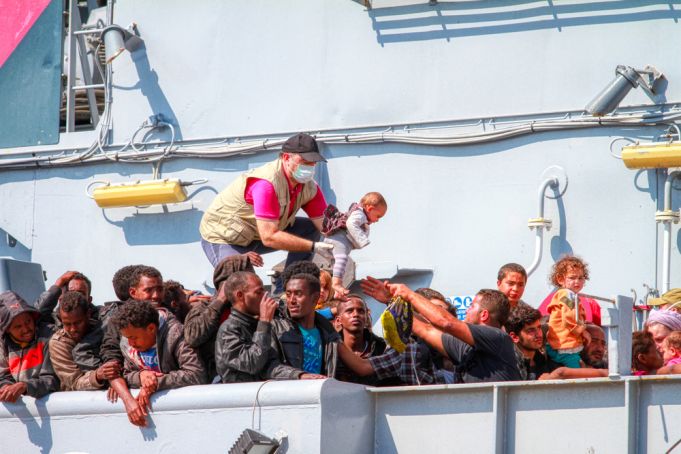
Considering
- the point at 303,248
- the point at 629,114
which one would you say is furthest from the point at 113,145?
the point at 629,114

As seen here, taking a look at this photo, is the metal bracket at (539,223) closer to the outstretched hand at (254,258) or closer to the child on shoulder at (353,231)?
the child on shoulder at (353,231)

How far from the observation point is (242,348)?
23.7ft

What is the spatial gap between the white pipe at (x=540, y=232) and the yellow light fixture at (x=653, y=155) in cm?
59

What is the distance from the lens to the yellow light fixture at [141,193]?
10.6 metres

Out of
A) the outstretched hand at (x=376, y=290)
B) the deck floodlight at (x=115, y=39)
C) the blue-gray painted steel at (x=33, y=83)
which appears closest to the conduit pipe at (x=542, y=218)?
the outstretched hand at (x=376, y=290)

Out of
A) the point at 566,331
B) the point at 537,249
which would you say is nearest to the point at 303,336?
the point at 566,331

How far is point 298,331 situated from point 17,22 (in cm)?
554

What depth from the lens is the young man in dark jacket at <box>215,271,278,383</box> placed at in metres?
7.16

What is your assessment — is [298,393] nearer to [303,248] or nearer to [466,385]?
[466,385]

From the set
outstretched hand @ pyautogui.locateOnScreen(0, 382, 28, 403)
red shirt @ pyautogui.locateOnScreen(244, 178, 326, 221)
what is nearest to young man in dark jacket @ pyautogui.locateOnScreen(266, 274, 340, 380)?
red shirt @ pyautogui.locateOnScreen(244, 178, 326, 221)

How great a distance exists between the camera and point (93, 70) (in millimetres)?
12617

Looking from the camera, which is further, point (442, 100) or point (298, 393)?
point (442, 100)

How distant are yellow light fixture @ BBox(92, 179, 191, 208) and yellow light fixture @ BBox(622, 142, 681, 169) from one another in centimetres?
349

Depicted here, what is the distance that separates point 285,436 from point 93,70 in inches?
255
